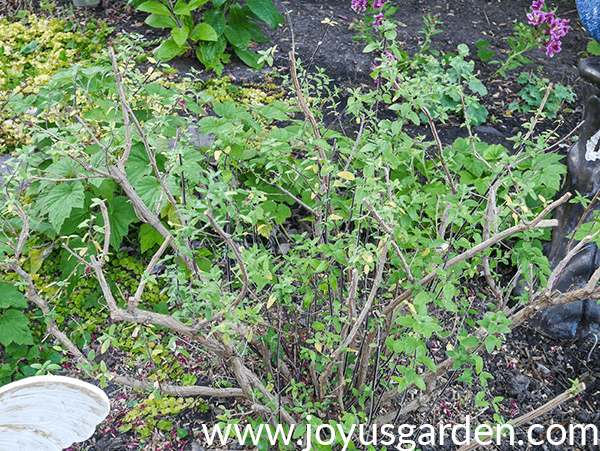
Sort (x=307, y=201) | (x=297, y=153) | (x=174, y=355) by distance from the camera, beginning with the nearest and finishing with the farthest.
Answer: (x=174, y=355)
(x=307, y=201)
(x=297, y=153)

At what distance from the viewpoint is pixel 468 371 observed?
1815 millimetres

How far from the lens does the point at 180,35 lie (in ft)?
14.0

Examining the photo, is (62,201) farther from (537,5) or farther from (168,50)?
(537,5)

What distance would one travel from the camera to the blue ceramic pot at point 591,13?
2148 millimetres

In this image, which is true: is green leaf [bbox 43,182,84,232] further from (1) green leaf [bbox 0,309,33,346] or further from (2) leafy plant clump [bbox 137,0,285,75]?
(2) leafy plant clump [bbox 137,0,285,75]

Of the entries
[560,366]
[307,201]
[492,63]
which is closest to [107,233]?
[307,201]

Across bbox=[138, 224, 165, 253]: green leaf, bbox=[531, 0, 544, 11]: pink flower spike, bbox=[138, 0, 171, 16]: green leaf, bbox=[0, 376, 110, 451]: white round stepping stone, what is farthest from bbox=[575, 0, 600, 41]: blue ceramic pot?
bbox=[138, 0, 171, 16]: green leaf

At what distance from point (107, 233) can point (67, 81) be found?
175 cm

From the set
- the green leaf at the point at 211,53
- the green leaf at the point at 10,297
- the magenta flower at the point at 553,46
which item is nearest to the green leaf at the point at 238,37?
the green leaf at the point at 211,53

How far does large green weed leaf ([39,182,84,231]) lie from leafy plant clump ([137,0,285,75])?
6.09 ft

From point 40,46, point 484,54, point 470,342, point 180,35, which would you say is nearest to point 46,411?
point 470,342

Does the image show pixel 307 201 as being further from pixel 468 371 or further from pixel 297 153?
pixel 468 371

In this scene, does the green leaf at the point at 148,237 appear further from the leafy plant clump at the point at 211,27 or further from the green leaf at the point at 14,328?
the leafy plant clump at the point at 211,27

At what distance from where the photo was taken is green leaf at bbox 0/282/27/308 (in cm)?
255
